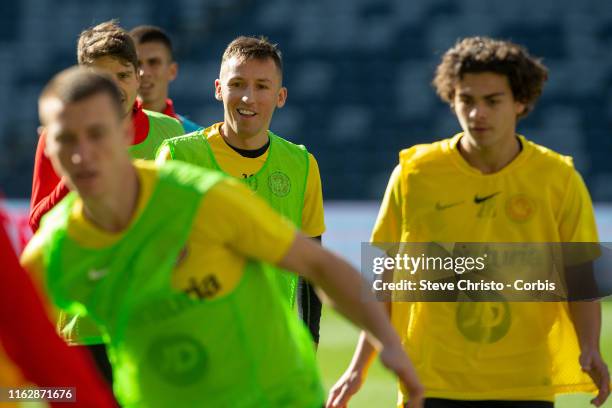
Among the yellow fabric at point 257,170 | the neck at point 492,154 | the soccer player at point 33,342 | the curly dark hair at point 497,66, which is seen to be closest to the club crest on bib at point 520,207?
the neck at point 492,154

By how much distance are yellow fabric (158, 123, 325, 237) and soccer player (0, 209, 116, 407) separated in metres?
2.76

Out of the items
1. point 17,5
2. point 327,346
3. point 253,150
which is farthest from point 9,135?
point 253,150

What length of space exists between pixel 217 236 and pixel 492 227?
155 centimetres

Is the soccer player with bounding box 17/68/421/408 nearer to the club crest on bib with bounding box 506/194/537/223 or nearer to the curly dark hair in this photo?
the club crest on bib with bounding box 506/194/537/223

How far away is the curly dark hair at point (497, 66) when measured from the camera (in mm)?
4355

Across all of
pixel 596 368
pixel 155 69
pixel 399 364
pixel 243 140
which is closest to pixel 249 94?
pixel 243 140

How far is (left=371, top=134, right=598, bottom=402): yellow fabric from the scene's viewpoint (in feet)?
13.8

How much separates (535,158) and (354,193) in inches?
519

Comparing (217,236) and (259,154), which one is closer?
(217,236)

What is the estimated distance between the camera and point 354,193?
57.5 feet

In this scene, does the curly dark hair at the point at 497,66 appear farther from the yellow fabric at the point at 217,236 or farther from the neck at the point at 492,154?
the yellow fabric at the point at 217,236

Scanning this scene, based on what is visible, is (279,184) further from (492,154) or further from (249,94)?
(492,154)

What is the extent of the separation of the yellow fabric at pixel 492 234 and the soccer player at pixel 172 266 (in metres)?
1.18

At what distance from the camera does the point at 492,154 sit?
4352 millimetres
